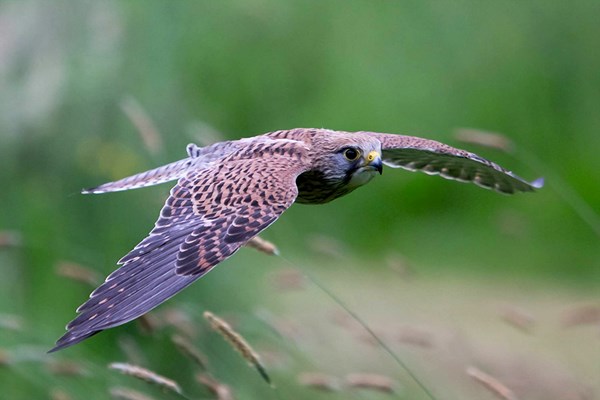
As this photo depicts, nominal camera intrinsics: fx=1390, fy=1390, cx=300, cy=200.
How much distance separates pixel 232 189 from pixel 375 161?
29.0 inches

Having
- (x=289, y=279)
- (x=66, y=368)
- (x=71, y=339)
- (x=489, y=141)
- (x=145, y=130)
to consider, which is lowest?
(x=66, y=368)

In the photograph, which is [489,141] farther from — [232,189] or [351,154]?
[232,189]

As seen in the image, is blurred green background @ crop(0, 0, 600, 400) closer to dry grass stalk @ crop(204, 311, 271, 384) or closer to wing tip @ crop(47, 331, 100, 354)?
dry grass stalk @ crop(204, 311, 271, 384)

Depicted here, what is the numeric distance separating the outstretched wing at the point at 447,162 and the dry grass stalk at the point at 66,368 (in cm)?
144

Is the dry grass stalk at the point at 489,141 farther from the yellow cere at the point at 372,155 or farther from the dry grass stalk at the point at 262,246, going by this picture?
the dry grass stalk at the point at 262,246

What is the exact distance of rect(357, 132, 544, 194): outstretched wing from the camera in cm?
518

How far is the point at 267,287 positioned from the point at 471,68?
3879 millimetres

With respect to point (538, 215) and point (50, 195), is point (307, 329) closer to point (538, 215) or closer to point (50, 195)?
point (50, 195)

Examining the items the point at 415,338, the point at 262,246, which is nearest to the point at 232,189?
the point at 262,246

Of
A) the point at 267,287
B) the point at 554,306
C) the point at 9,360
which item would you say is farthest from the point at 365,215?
the point at 9,360

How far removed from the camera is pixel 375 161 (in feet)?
16.7

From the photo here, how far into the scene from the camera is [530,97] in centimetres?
973

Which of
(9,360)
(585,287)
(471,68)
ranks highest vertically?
(471,68)

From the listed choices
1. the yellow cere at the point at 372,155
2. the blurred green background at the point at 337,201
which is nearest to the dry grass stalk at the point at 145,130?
the blurred green background at the point at 337,201
